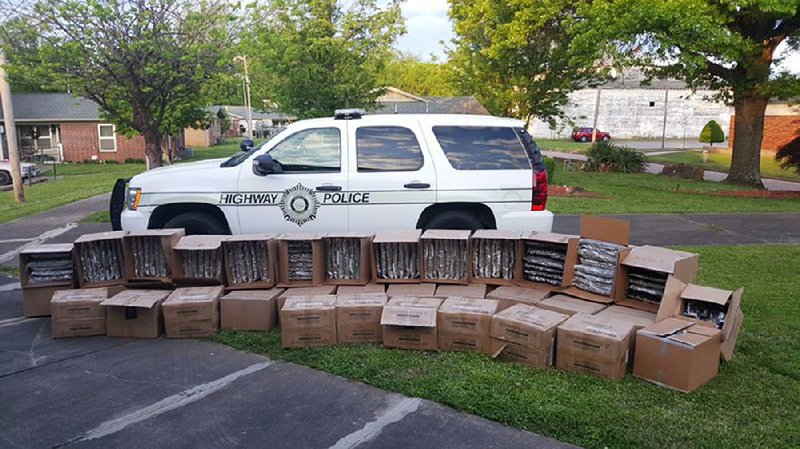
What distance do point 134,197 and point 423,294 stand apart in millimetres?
3785

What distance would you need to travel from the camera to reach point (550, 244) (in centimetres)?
603

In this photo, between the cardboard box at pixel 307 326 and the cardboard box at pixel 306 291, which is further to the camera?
the cardboard box at pixel 306 291

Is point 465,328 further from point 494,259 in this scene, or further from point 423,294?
point 494,259

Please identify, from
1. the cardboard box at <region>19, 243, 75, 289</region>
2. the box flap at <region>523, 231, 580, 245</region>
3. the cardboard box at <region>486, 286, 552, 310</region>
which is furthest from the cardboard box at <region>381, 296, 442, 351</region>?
the cardboard box at <region>19, 243, 75, 289</region>

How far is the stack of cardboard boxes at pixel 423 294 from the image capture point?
187 inches

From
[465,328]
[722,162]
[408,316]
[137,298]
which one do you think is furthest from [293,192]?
[722,162]

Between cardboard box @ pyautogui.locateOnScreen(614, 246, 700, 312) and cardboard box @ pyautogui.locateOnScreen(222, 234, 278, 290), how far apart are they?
3.34 m

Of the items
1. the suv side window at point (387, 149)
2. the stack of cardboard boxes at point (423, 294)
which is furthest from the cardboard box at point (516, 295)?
the suv side window at point (387, 149)

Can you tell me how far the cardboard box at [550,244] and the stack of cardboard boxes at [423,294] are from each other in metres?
0.01

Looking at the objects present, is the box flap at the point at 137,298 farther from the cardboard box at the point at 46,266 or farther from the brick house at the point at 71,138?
the brick house at the point at 71,138

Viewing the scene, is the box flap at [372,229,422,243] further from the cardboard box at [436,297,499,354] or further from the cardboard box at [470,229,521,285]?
the cardboard box at [436,297,499,354]

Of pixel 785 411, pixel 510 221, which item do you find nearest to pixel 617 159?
pixel 510 221

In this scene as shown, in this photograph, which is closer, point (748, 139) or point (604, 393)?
point (604, 393)

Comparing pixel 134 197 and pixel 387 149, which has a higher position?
pixel 387 149
